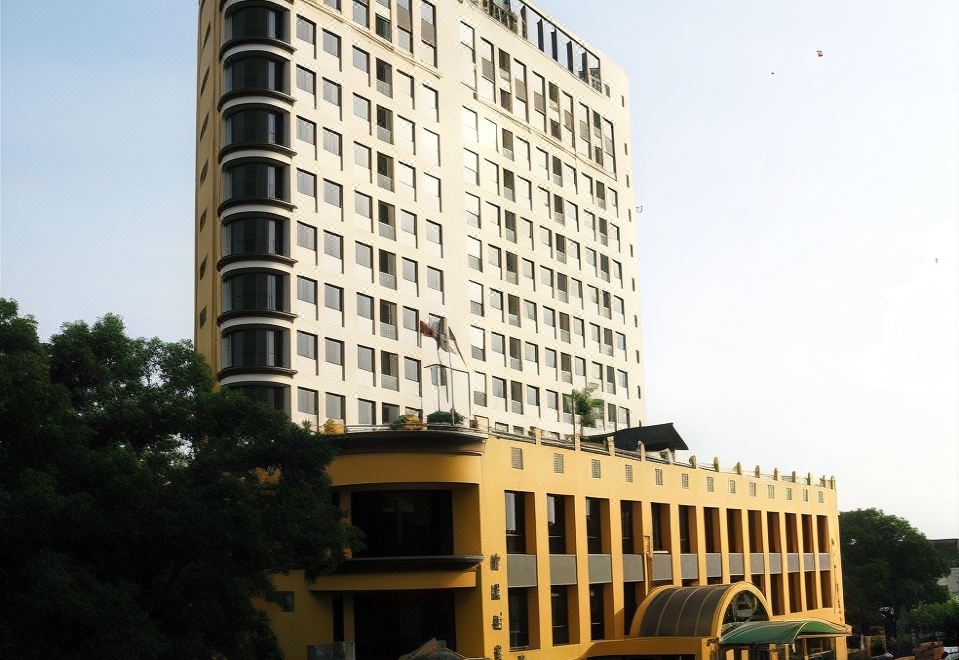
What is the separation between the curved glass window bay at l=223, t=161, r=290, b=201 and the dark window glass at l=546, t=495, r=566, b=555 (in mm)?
23381

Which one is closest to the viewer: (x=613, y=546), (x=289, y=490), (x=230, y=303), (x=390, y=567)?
(x=289, y=490)

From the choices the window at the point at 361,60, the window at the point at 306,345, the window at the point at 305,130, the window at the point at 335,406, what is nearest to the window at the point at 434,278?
the window at the point at 306,345

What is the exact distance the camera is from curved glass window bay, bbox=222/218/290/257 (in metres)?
62.8

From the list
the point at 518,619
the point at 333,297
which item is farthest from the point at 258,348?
the point at 518,619

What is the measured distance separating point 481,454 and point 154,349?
14092 millimetres

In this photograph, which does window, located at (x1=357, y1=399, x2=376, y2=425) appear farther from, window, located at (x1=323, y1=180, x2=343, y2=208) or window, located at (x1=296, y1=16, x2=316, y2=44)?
window, located at (x1=296, y1=16, x2=316, y2=44)

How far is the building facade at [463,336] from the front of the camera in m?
47.0

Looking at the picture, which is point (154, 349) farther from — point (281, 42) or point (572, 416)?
point (572, 416)

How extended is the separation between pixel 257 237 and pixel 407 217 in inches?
463

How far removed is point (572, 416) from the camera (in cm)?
8244

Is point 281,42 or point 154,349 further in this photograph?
point 281,42

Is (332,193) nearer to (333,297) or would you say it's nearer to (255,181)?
(255,181)

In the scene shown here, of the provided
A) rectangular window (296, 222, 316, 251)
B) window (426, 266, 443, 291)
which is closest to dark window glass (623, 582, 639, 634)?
window (426, 266, 443, 291)

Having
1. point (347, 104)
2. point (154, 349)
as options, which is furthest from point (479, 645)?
point (347, 104)
